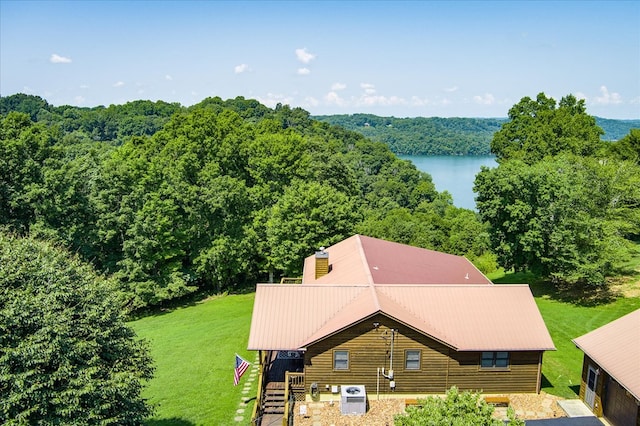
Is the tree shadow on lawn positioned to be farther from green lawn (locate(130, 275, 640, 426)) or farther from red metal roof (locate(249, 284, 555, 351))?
red metal roof (locate(249, 284, 555, 351))

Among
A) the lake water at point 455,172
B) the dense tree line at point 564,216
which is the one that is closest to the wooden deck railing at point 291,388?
the dense tree line at point 564,216

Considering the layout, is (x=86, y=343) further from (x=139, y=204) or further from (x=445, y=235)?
(x=445, y=235)

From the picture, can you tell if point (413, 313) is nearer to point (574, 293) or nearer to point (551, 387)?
point (551, 387)

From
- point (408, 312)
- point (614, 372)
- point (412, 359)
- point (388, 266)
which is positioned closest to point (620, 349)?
point (614, 372)

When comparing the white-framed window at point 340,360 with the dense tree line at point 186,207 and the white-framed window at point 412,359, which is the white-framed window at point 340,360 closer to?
the white-framed window at point 412,359

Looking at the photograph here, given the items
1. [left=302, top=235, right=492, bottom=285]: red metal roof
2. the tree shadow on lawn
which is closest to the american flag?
[left=302, top=235, right=492, bottom=285]: red metal roof

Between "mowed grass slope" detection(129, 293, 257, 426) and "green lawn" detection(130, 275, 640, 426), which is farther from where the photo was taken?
"green lawn" detection(130, 275, 640, 426)
